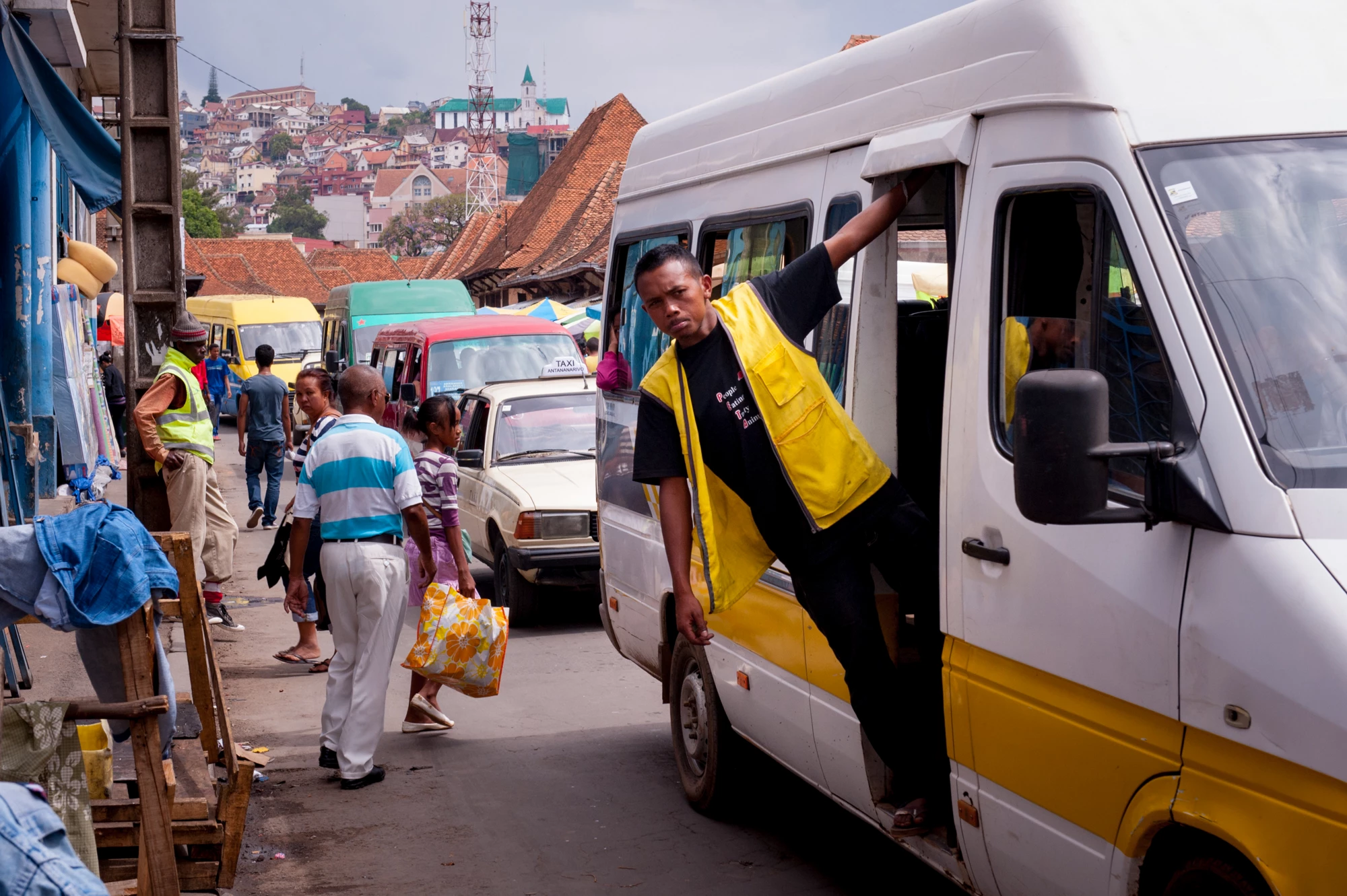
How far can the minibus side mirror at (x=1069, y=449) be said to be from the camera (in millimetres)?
2756

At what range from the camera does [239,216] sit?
182750mm

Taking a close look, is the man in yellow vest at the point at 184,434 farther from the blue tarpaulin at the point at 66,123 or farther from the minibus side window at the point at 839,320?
the minibus side window at the point at 839,320

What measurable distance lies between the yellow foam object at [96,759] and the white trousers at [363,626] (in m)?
1.92

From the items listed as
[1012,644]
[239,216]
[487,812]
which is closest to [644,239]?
[487,812]

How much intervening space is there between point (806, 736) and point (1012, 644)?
1470mm

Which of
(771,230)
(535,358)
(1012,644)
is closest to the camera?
(1012,644)

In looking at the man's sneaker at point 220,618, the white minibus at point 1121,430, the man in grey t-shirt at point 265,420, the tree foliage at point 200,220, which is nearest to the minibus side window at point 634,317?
the white minibus at point 1121,430

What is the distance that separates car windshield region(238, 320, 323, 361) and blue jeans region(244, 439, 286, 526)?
51.9 ft

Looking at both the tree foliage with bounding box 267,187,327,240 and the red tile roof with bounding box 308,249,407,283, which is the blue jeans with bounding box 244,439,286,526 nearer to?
the red tile roof with bounding box 308,249,407,283

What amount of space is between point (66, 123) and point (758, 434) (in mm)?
6889

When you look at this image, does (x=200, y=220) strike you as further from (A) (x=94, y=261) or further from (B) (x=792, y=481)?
(B) (x=792, y=481)

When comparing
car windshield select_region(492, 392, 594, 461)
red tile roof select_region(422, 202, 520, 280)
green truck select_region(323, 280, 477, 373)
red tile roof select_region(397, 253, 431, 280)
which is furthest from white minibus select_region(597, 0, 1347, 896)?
red tile roof select_region(397, 253, 431, 280)

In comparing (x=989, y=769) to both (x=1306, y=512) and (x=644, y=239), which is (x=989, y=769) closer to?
(x=1306, y=512)

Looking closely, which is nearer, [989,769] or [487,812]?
[989,769]
